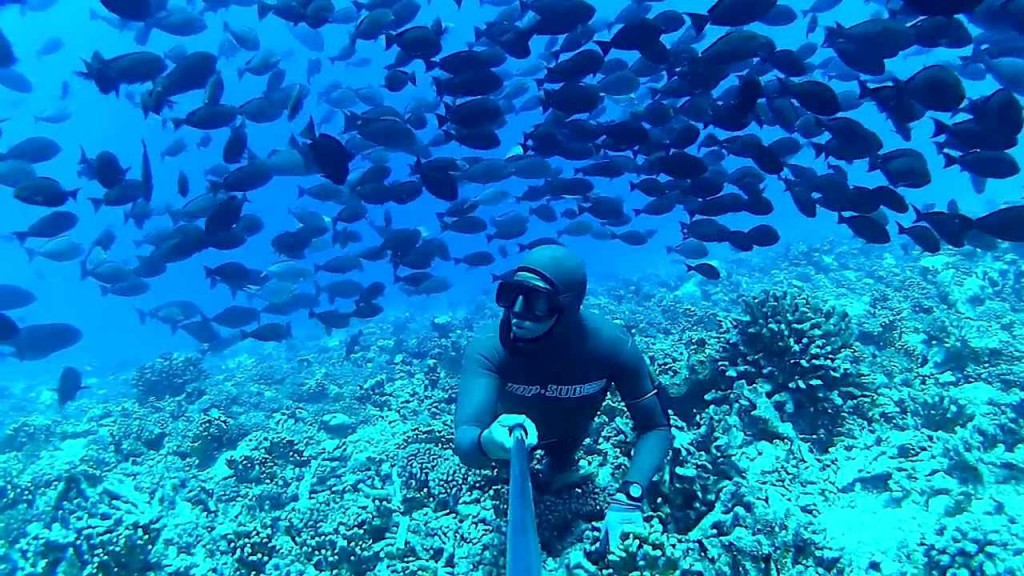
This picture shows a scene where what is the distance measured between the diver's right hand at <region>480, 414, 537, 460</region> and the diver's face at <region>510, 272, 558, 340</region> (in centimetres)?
58

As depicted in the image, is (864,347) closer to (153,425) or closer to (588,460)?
(588,460)

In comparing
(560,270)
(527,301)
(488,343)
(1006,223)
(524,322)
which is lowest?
(1006,223)

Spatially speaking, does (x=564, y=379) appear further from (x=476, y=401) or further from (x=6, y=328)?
(x=6, y=328)

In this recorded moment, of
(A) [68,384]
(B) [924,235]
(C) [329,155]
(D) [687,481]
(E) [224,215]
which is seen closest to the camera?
(D) [687,481]

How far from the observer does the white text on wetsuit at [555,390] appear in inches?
134

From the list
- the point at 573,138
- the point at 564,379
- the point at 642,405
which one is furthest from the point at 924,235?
the point at 564,379

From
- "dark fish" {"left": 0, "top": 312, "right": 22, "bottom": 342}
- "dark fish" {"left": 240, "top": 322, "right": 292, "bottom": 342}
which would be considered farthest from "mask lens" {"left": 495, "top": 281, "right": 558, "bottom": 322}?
"dark fish" {"left": 0, "top": 312, "right": 22, "bottom": 342}

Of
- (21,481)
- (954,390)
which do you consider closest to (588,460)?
(954,390)

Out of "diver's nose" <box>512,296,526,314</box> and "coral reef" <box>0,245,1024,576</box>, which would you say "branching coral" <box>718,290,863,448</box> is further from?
"diver's nose" <box>512,296,526,314</box>

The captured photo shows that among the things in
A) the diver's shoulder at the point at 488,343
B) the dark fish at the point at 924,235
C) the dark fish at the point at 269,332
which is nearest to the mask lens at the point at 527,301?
the diver's shoulder at the point at 488,343

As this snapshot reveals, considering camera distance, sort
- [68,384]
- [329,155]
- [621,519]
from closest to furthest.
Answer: [621,519] < [329,155] < [68,384]

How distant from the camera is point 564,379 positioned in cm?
339

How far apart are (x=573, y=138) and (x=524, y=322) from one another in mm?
5998

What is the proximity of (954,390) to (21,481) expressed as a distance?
33.4ft
